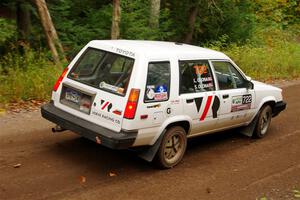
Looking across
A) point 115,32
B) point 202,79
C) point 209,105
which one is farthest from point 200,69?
point 115,32

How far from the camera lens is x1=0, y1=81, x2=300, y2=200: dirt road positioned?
5.97 metres

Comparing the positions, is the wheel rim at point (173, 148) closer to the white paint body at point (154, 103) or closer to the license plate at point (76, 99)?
the white paint body at point (154, 103)

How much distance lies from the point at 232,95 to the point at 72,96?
9.35 ft

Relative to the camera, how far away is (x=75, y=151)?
7277 millimetres

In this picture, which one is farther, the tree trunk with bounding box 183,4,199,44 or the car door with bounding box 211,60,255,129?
the tree trunk with bounding box 183,4,199,44

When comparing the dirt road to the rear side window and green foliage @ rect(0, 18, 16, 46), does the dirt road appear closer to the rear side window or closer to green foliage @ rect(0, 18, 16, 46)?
the rear side window

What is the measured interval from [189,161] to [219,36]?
50.6 ft

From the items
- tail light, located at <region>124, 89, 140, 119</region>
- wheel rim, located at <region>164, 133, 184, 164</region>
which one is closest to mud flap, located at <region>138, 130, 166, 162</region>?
wheel rim, located at <region>164, 133, 184, 164</region>

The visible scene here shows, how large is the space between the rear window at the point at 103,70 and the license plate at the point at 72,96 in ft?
0.69

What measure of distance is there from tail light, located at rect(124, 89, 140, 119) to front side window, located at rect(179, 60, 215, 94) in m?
0.96

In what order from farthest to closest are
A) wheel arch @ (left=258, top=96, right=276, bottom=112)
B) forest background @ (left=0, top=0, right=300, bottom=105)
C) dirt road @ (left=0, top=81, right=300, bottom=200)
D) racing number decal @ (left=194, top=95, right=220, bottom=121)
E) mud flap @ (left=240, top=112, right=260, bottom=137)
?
forest background @ (left=0, top=0, right=300, bottom=105) → mud flap @ (left=240, top=112, right=260, bottom=137) → wheel arch @ (left=258, top=96, right=276, bottom=112) → racing number decal @ (left=194, top=95, right=220, bottom=121) → dirt road @ (left=0, top=81, right=300, bottom=200)

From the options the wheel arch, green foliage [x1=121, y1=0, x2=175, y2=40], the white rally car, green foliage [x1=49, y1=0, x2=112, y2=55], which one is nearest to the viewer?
the white rally car

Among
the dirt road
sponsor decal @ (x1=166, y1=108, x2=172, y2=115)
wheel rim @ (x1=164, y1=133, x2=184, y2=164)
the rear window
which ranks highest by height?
the rear window

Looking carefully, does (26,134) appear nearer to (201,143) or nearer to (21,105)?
(21,105)
